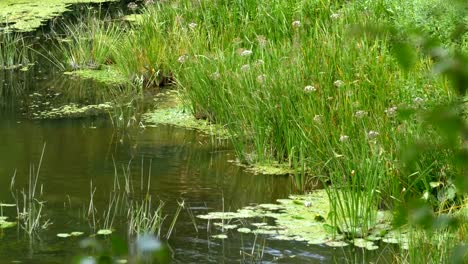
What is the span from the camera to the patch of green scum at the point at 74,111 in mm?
7730

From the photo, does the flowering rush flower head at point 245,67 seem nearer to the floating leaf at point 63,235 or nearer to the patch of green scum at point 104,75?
the floating leaf at point 63,235

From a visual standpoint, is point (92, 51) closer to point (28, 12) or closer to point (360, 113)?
point (28, 12)

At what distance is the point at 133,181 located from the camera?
5.86 meters

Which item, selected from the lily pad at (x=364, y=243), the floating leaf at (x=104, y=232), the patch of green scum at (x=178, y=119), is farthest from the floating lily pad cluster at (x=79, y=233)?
the patch of green scum at (x=178, y=119)

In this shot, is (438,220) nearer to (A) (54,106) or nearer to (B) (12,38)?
(A) (54,106)

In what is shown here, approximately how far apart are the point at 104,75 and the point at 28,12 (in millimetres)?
3575

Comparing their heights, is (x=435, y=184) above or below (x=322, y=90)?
below

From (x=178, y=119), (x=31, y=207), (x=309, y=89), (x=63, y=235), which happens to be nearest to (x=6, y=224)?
(x=31, y=207)

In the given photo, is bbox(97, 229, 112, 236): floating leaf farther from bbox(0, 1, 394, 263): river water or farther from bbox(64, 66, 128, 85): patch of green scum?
bbox(64, 66, 128, 85): patch of green scum

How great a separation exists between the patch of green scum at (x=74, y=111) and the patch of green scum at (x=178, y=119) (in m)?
0.44

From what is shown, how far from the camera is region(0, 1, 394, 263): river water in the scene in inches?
179

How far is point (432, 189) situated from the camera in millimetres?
5195

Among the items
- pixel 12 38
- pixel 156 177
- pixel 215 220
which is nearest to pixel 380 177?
pixel 215 220

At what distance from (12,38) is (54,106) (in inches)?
109
